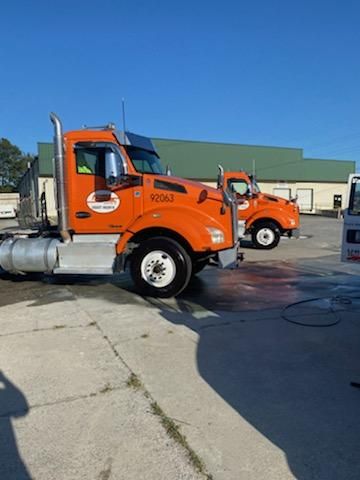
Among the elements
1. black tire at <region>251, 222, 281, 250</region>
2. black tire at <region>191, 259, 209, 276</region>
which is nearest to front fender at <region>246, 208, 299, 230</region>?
black tire at <region>251, 222, 281, 250</region>

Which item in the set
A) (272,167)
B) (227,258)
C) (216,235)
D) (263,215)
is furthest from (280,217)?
(272,167)

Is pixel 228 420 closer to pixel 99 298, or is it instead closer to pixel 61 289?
pixel 99 298

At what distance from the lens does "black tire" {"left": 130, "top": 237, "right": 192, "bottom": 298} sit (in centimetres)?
690

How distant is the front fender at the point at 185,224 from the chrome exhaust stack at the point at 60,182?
4.15 feet

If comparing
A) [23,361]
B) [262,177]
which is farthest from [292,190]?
[23,361]

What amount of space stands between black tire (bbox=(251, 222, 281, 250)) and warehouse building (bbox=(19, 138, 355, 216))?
29204 millimetres

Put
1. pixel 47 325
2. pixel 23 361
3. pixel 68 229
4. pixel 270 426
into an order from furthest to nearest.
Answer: pixel 68 229 → pixel 47 325 → pixel 23 361 → pixel 270 426

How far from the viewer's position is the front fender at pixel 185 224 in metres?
6.92

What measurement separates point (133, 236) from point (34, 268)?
6.79 feet

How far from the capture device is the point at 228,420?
10.2ft

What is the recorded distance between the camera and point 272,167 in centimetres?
4862

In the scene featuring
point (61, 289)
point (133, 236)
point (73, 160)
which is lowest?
point (61, 289)

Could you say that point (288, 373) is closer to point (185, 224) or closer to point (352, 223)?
point (352, 223)

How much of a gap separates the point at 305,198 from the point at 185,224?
46.6 meters
